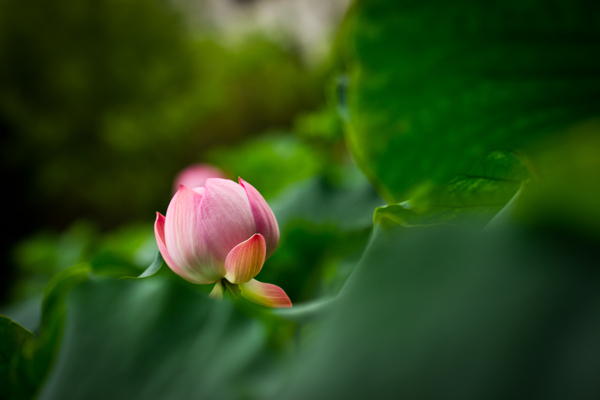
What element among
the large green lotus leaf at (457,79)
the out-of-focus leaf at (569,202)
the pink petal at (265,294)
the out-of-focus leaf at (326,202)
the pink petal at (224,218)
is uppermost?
the large green lotus leaf at (457,79)

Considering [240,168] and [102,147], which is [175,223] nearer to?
[240,168]

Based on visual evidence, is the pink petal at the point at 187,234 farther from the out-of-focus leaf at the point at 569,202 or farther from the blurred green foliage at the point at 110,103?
the blurred green foliage at the point at 110,103

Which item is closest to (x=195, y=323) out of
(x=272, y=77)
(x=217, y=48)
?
(x=272, y=77)

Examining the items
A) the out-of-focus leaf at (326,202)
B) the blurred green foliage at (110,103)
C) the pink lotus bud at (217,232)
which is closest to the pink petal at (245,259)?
the pink lotus bud at (217,232)

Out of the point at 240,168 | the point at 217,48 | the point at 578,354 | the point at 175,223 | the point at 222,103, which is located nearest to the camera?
the point at 578,354

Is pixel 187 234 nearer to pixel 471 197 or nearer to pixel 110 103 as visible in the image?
pixel 471 197

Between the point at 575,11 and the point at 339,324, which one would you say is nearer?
the point at 339,324
